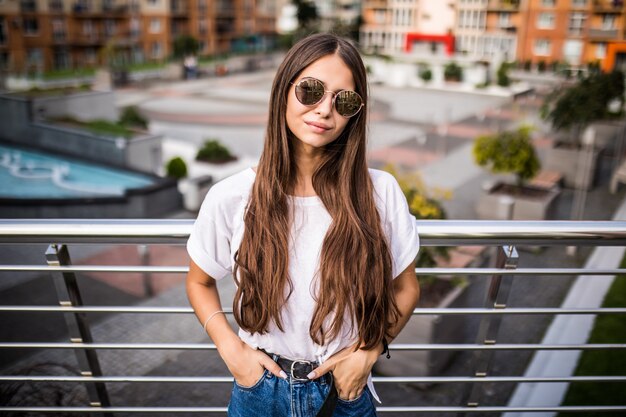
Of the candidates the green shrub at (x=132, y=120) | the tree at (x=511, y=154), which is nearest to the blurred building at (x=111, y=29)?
the green shrub at (x=132, y=120)

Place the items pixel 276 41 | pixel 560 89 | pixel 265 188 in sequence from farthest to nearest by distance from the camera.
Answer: pixel 276 41, pixel 560 89, pixel 265 188

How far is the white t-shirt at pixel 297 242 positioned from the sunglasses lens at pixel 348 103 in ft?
0.76

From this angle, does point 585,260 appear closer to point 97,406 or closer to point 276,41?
point 97,406

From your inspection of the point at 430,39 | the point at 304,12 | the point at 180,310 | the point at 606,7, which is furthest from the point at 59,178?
the point at 304,12

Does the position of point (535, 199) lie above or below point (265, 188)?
below

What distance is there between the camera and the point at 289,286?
5.46 ft

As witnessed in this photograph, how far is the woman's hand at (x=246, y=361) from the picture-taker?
1.68 metres

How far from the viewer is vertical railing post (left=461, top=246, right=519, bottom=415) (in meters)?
2.21

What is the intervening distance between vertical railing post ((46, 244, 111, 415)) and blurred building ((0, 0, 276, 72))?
39.3 meters

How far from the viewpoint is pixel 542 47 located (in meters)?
43.1

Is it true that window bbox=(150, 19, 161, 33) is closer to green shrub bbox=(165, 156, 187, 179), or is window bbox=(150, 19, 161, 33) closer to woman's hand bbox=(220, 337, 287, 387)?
green shrub bbox=(165, 156, 187, 179)

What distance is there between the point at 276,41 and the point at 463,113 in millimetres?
36089

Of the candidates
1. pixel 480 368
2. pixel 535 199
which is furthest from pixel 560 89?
pixel 480 368

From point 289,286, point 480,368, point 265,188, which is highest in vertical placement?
point 265,188
